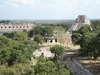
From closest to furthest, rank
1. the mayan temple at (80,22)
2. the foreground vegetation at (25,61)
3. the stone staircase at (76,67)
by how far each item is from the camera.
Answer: the foreground vegetation at (25,61) → the stone staircase at (76,67) → the mayan temple at (80,22)

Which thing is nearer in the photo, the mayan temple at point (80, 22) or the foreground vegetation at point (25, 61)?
the foreground vegetation at point (25, 61)

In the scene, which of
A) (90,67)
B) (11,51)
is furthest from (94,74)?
(11,51)

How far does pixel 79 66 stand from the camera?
24031 millimetres

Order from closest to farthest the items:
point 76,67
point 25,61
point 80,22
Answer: point 25,61
point 76,67
point 80,22

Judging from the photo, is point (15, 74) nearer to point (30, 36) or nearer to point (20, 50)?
point (20, 50)

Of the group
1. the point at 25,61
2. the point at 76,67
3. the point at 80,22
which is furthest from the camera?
the point at 80,22

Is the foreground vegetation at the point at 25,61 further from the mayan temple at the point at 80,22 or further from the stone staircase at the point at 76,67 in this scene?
→ the mayan temple at the point at 80,22

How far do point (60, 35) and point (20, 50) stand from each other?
65.2ft

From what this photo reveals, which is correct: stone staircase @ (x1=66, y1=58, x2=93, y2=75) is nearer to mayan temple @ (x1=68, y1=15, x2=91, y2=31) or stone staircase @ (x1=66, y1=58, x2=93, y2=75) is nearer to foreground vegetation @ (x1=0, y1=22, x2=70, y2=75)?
foreground vegetation @ (x1=0, y1=22, x2=70, y2=75)

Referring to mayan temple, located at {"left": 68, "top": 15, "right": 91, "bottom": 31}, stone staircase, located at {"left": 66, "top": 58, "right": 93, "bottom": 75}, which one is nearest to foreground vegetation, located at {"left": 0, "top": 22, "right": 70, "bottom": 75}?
stone staircase, located at {"left": 66, "top": 58, "right": 93, "bottom": 75}

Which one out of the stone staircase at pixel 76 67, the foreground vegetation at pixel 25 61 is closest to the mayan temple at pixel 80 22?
the foreground vegetation at pixel 25 61

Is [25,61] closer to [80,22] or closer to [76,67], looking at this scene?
[76,67]

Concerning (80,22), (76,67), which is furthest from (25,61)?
(80,22)

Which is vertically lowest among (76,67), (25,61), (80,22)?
(76,67)
